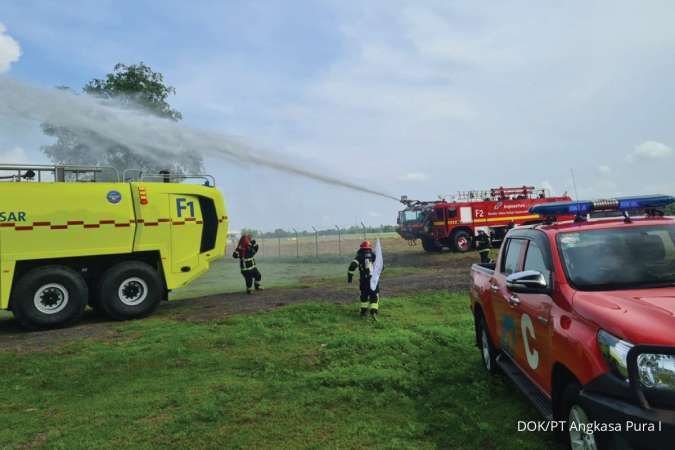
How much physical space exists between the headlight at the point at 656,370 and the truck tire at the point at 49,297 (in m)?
10.0

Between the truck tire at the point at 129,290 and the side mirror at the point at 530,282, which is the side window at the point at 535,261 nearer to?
the side mirror at the point at 530,282

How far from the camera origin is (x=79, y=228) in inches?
403

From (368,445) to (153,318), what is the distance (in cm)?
796

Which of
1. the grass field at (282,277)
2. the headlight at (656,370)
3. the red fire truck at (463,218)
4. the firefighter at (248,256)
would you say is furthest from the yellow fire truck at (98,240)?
the red fire truck at (463,218)

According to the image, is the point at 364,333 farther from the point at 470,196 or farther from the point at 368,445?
the point at 470,196

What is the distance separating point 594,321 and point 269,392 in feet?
11.7

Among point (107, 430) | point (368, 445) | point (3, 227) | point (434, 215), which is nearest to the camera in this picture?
point (368, 445)

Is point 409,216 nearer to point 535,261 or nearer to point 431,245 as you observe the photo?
point 431,245

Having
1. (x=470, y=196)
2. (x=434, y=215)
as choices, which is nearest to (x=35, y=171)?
(x=434, y=215)

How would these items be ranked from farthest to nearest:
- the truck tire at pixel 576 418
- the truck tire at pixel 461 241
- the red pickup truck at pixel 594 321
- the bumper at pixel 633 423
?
the truck tire at pixel 461 241 → the truck tire at pixel 576 418 → the red pickup truck at pixel 594 321 → the bumper at pixel 633 423

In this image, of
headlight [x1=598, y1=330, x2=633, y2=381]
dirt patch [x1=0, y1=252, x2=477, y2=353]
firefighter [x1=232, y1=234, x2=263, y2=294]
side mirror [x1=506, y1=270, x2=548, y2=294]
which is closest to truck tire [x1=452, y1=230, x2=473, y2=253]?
dirt patch [x1=0, y1=252, x2=477, y2=353]

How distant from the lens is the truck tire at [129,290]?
34.8 ft

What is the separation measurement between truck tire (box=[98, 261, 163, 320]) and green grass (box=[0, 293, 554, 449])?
1953 mm

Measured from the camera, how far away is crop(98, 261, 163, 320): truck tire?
1060 cm
